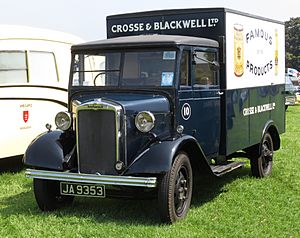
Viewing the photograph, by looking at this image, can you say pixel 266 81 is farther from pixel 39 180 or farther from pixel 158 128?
pixel 39 180

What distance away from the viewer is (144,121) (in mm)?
6371

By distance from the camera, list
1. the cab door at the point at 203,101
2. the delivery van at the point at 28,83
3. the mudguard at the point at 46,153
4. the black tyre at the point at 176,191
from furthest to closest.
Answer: the delivery van at the point at 28,83 → the cab door at the point at 203,101 → the mudguard at the point at 46,153 → the black tyre at the point at 176,191

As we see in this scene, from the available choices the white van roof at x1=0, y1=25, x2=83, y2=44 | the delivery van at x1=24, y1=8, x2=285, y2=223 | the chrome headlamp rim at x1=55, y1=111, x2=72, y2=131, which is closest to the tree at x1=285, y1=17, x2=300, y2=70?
the white van roof at x1=0, y1=25, x2=83, y2=44

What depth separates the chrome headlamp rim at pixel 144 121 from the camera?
6.34 metres

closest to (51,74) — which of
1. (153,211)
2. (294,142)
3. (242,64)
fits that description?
(242,64)

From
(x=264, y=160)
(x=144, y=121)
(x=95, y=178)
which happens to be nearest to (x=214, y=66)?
(x=144, y=121)

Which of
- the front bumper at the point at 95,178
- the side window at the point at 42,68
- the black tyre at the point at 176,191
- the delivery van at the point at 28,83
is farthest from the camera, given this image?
the side window at the point at 42,68

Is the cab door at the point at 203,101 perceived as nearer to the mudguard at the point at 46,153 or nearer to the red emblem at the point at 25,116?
the mudguard at the point at 46,153

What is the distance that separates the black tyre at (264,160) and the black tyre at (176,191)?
264cm

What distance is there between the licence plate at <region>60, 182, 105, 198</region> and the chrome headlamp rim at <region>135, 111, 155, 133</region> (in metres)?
0.81

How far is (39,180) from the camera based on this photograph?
6.82m

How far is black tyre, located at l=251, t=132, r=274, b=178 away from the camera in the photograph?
908cm

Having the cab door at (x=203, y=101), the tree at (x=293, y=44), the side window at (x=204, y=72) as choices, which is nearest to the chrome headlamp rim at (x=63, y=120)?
the cab door at (x=203, y=101)

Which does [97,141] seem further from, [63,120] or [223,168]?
[223,168]
